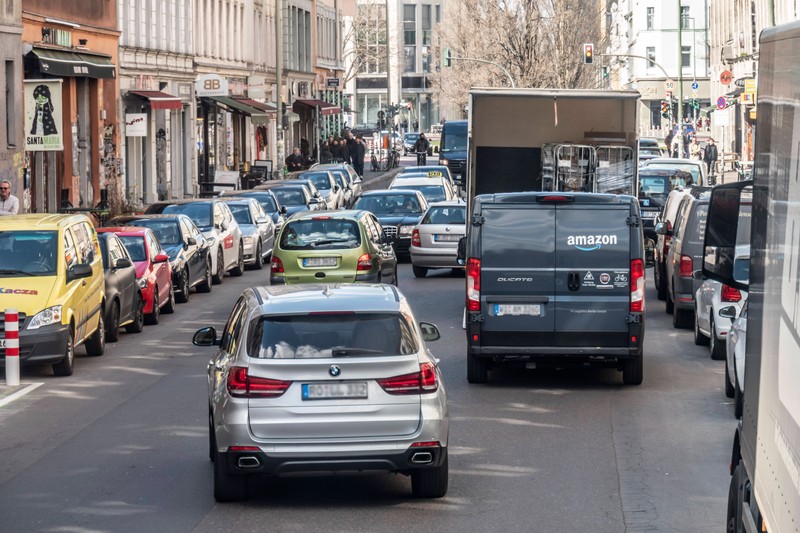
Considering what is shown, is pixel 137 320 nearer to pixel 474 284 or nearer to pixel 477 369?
pixel 477 369

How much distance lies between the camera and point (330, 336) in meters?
10.1

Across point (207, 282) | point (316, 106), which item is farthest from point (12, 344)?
point (316, 106)

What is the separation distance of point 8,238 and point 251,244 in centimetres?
1516

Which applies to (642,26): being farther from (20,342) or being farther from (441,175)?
(20,342)

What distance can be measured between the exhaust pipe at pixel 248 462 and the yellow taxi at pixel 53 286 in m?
7.39

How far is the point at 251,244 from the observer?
33.2 meters

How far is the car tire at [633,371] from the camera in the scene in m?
15.6

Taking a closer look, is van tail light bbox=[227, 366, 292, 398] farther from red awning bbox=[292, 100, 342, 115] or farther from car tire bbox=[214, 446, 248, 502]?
red awning bbox=[292, 100, 342, 115]

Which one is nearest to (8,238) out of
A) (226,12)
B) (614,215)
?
(614,215)

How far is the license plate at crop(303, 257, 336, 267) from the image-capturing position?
22703 millimetres

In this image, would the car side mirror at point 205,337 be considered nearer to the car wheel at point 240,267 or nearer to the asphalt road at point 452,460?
Result: the asphalt road at point 452,460

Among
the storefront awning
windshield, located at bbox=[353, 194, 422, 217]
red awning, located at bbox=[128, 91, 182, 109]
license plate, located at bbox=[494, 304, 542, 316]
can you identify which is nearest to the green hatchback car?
license plate, located at bbox=[494, 304, 542, 316]

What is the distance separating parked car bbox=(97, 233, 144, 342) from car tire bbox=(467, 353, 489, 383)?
5.98 meters

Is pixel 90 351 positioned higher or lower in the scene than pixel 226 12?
lower
